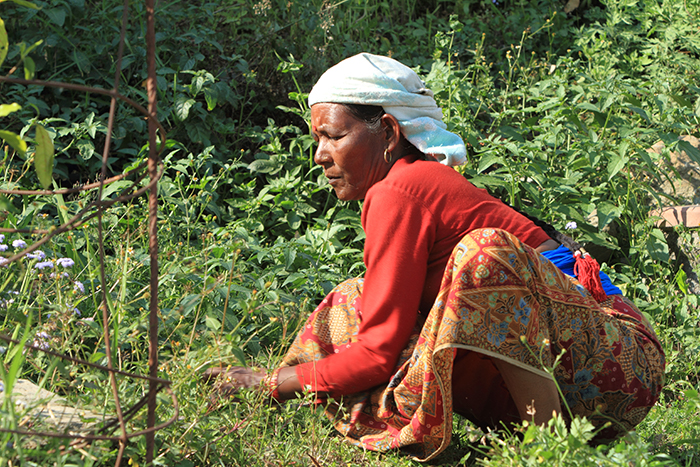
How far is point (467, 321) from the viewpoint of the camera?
174 cm

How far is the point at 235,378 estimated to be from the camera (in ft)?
6.72

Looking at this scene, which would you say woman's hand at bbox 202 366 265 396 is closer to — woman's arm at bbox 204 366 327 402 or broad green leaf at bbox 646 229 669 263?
woman's arm at bbox 204 366 327 402

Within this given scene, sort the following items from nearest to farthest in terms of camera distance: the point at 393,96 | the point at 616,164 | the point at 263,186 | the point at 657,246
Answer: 1. the point at 393,96
2. the point at 657,246
3. the point at 616,164
4. the point at 263,186

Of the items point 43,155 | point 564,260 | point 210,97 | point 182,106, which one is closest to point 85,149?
point 182,106

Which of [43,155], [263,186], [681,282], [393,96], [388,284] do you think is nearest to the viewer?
[43,155]

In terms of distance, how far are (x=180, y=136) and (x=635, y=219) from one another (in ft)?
8.81

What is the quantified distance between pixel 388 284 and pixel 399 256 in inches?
3.5

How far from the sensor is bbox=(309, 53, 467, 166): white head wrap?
2.14 meters

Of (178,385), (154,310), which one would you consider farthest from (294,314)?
(154,310)

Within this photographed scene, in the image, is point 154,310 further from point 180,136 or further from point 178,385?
point 180,136

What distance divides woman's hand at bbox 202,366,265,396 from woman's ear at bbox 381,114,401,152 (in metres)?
0.86

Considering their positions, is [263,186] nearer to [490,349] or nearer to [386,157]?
[386,157]

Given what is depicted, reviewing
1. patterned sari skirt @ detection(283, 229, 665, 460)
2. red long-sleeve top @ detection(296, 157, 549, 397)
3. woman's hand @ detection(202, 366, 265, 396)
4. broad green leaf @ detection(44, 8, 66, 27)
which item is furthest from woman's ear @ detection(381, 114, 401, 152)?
broad green leaf @ detection(44, 8, 66, 27)

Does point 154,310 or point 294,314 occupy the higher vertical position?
point 154,310
